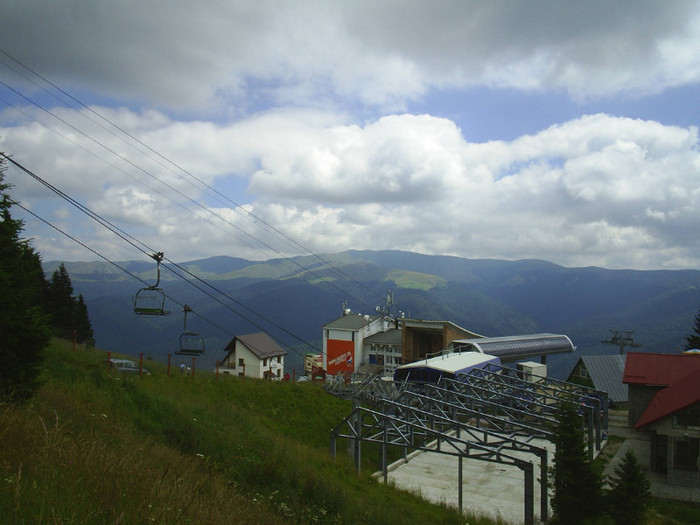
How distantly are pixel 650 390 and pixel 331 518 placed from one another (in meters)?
22.8

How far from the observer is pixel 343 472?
654 inches

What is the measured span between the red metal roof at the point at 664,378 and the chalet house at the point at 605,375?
1303 centimetres

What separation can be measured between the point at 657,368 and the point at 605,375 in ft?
56.9

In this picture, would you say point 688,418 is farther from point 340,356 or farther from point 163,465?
point 340,356

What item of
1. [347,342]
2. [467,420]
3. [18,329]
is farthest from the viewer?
[347,342]

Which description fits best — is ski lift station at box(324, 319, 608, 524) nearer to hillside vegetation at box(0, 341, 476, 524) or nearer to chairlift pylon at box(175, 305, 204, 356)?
hillside vegetation at box(0, 341, 476, 524)

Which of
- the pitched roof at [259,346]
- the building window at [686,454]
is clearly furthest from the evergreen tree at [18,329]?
the pitched roof at [259,346]

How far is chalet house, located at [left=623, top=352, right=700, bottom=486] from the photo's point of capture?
19.6 metres

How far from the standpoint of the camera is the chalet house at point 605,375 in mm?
39500

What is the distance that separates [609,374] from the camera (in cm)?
4259

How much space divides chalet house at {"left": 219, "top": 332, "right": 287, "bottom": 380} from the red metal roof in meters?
32.7

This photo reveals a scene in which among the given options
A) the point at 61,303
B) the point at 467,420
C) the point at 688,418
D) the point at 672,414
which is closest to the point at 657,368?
the point at 688,418

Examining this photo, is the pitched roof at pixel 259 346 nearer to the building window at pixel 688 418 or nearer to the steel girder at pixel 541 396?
the steel girder at pixel 541 396

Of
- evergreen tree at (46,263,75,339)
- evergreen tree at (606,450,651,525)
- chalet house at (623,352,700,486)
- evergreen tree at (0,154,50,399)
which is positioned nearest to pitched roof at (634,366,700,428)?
chalet house at (623,352,700,486)
